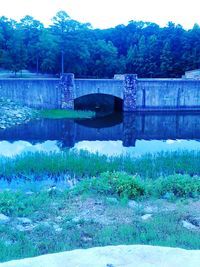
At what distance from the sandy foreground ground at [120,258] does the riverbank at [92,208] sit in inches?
141

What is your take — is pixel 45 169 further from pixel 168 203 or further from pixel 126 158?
pixel 168 203

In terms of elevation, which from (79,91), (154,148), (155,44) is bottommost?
(154,148)

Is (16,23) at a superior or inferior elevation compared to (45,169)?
superior

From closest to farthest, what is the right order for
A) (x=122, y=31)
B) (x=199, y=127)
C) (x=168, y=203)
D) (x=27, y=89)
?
(x=168, y=203), (x=199, y=127), (x=27, y=89), (x=122, y=31)

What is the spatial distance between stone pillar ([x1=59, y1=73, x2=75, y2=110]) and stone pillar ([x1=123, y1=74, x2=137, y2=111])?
4.09 metres

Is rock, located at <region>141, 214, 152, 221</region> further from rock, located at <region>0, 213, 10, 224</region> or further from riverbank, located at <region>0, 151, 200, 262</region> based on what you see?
rock, located at <region>0, 213, 10, 224</region>

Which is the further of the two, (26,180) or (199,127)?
(199,127)

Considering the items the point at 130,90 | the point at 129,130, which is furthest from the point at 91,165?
the point at 130,90

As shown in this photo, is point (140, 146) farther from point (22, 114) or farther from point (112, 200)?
point (22, 114)

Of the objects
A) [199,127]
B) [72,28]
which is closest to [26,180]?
[199,127]

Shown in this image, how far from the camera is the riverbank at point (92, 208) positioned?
21.0ft

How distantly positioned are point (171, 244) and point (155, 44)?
147 feet

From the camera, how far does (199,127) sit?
25391 mm

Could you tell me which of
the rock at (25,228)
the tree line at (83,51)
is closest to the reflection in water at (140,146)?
the rock at (25,228)
